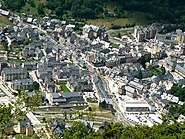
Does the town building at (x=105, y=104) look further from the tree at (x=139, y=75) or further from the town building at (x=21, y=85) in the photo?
the tree at (x=139, y=75)

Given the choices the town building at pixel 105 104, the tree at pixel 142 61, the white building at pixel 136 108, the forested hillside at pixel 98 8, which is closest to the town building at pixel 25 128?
the town building at pixel 105 104

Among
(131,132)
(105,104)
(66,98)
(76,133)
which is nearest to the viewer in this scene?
(76,133)

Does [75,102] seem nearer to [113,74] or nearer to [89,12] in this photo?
[113,74]

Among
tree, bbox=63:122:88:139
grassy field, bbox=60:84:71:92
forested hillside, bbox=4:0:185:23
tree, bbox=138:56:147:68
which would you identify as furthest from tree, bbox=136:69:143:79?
tree, bbox=63:122:88:139

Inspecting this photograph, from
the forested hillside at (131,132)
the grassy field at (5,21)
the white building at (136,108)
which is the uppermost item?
the forested hillside at (131,132)

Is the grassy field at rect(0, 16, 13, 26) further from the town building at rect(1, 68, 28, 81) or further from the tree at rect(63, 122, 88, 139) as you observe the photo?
the tree at rect(63, 122, 88, 139)

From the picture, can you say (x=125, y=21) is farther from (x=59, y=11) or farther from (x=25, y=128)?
(x=25, y=128)

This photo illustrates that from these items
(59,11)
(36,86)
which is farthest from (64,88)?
(59,11)

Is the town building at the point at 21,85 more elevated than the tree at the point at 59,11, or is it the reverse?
the tree at the point at 59,11
